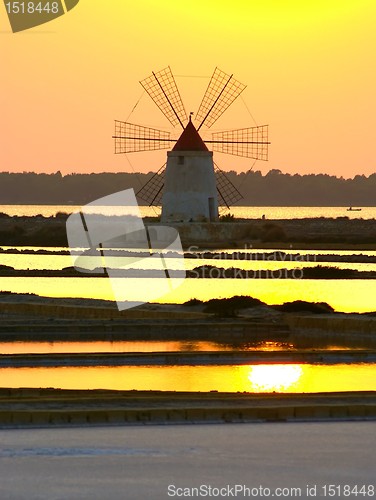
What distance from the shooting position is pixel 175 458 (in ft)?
26.1

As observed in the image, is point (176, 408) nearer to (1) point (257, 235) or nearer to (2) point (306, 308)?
(2) point (306, 308)

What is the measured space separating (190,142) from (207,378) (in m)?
34.2

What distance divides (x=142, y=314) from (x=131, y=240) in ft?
112

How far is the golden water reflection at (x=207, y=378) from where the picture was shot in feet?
40.1

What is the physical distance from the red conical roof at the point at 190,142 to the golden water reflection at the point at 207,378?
107ft

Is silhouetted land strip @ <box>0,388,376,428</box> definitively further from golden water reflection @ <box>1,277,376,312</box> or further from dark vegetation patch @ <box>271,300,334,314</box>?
golden water reflection @ <box>1,277,376,312</box>

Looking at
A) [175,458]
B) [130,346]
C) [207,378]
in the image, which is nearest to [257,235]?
[130,346]

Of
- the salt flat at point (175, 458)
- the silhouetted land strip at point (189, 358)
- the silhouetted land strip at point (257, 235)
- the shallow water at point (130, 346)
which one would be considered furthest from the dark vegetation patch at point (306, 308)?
the silhouetted land strip at point (257, 235)

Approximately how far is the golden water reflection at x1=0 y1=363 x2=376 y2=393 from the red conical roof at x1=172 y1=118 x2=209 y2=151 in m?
32.6

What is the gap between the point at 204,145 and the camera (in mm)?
47031

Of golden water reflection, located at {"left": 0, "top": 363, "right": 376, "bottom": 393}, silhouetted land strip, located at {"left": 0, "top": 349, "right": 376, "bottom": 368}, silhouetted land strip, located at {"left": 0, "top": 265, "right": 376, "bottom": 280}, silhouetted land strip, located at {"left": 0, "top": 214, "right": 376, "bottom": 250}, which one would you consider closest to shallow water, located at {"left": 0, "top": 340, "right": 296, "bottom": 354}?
silhouetted land strip, located at {"left": 0, "top": 349, "right": 376, "bottom": 368}

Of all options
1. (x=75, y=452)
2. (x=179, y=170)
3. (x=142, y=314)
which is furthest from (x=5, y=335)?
(x=179, y=170)

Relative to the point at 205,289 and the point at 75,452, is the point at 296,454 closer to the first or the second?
the point at 75,452

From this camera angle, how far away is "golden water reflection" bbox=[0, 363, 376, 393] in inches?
481
